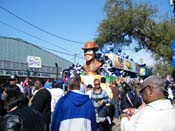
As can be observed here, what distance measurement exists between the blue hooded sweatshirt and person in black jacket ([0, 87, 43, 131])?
181 centimetres

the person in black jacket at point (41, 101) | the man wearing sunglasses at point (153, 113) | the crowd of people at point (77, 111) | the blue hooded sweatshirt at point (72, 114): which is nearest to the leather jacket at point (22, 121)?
the crowd of people at point (77, 111)

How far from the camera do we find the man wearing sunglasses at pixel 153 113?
151 inches

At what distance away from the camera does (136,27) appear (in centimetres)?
3909

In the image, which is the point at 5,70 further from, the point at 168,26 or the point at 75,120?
the point at 75,120

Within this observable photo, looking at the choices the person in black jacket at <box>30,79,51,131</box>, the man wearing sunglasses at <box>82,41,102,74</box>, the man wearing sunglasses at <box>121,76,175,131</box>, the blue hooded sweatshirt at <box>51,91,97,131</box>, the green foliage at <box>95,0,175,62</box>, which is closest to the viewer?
the man wearing sunglasses at <box>121,76,175,131</box>

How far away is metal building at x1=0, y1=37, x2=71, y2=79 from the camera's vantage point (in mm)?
40188

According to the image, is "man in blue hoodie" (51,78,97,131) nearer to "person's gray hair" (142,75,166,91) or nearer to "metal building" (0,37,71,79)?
"person's gray hair" (142,75,166,91)

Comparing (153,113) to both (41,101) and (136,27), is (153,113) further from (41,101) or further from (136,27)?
(136,27)

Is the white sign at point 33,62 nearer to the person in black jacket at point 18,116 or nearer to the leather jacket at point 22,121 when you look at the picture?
the person in black jacket at point 18,116

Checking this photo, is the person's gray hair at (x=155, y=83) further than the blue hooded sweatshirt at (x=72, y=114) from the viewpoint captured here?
No

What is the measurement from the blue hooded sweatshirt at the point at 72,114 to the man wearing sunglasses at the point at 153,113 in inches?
83.3

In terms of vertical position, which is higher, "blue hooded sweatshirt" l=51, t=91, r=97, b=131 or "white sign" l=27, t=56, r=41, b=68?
"white sign" l=27, t=56, r=41, b=68

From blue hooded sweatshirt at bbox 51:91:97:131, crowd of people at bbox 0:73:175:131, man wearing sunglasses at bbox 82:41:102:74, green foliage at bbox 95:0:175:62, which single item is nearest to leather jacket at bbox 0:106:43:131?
crowd of people at bbox 0:73:175:131

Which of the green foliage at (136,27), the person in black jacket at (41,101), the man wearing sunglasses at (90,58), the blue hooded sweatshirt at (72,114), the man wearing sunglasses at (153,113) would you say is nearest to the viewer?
the man wearing sunglasses at (153,113)
